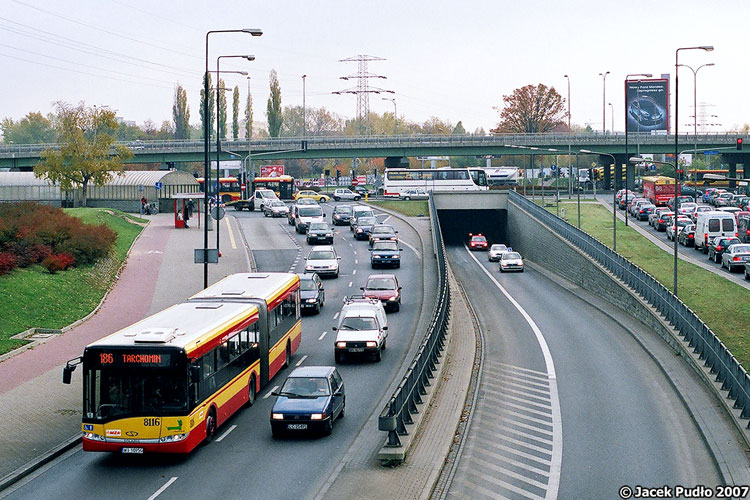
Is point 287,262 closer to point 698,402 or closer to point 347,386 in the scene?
point 347,386

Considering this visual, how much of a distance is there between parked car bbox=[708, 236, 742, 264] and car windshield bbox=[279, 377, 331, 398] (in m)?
39.7

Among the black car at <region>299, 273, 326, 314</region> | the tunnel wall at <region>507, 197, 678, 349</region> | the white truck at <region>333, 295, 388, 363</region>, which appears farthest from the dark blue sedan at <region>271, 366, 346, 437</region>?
the black car at <region>299, 273, 326, 314</region>

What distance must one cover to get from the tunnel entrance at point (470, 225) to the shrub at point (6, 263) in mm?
56895

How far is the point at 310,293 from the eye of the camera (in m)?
40.9

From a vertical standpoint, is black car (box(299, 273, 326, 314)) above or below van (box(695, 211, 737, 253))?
below

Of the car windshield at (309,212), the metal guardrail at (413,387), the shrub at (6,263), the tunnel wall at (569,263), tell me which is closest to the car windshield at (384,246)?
the tunnel wall at (569,263)

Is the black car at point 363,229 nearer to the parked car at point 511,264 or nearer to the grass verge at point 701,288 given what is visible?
the parked car at point 511,264

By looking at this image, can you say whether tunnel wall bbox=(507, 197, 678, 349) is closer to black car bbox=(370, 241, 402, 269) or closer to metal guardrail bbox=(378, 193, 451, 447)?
metal guardrail bbox=(378, 193, 451, 447)

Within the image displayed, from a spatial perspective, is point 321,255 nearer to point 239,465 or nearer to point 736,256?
point 736,256

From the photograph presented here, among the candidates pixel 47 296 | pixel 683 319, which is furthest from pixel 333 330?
pixel 47 296

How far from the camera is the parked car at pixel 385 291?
41656mm

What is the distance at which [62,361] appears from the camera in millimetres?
30297

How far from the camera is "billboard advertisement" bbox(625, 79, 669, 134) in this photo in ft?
360

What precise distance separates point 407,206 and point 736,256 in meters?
45.9
